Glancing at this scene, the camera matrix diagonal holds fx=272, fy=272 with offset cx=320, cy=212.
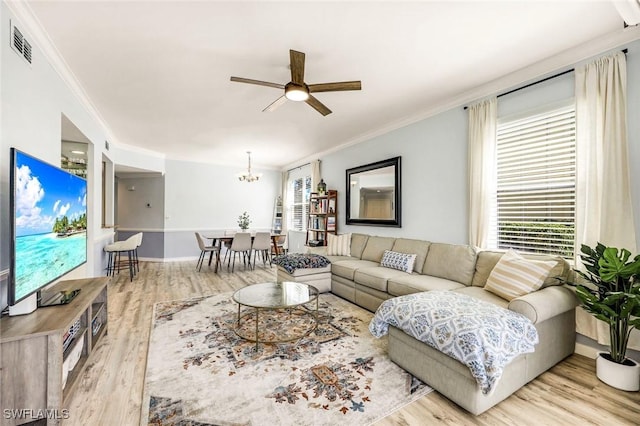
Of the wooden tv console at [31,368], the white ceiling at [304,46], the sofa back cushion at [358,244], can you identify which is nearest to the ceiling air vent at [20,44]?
the white ceiling at [304,46]

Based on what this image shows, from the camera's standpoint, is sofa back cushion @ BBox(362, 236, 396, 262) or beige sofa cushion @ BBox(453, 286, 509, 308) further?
sofa back cushion @ BBox(362, 236, 396, 262)

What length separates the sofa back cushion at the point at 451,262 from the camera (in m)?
3.04

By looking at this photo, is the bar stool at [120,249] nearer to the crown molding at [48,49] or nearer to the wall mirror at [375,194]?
the crown molding at [48,49]

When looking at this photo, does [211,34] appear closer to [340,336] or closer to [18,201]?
[18,201]

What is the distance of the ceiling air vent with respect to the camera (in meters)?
1.86

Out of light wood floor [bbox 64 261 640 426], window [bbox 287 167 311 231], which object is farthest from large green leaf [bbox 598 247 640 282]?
window [bbox 287 167 311 231]

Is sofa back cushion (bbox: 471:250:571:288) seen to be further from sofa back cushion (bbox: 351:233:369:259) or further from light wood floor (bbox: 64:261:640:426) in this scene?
sofa back cushion (bbox: 351:233:369:259)

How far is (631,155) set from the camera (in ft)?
7.16

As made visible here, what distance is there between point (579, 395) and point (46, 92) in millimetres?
4823

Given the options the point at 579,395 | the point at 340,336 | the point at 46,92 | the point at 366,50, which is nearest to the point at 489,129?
the point at 366,50

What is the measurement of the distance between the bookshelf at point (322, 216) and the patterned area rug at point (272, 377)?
2.84 m

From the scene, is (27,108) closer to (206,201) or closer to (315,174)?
(315,174)

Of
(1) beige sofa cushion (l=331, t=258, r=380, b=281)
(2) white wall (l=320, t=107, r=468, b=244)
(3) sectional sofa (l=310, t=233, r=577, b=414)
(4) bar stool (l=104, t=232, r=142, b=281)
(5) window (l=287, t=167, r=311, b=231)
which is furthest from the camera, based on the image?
(5) window (l=287, t=167, r=311, b=231)

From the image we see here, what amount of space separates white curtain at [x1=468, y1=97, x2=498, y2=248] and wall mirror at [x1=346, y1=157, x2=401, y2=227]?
3.96ft
